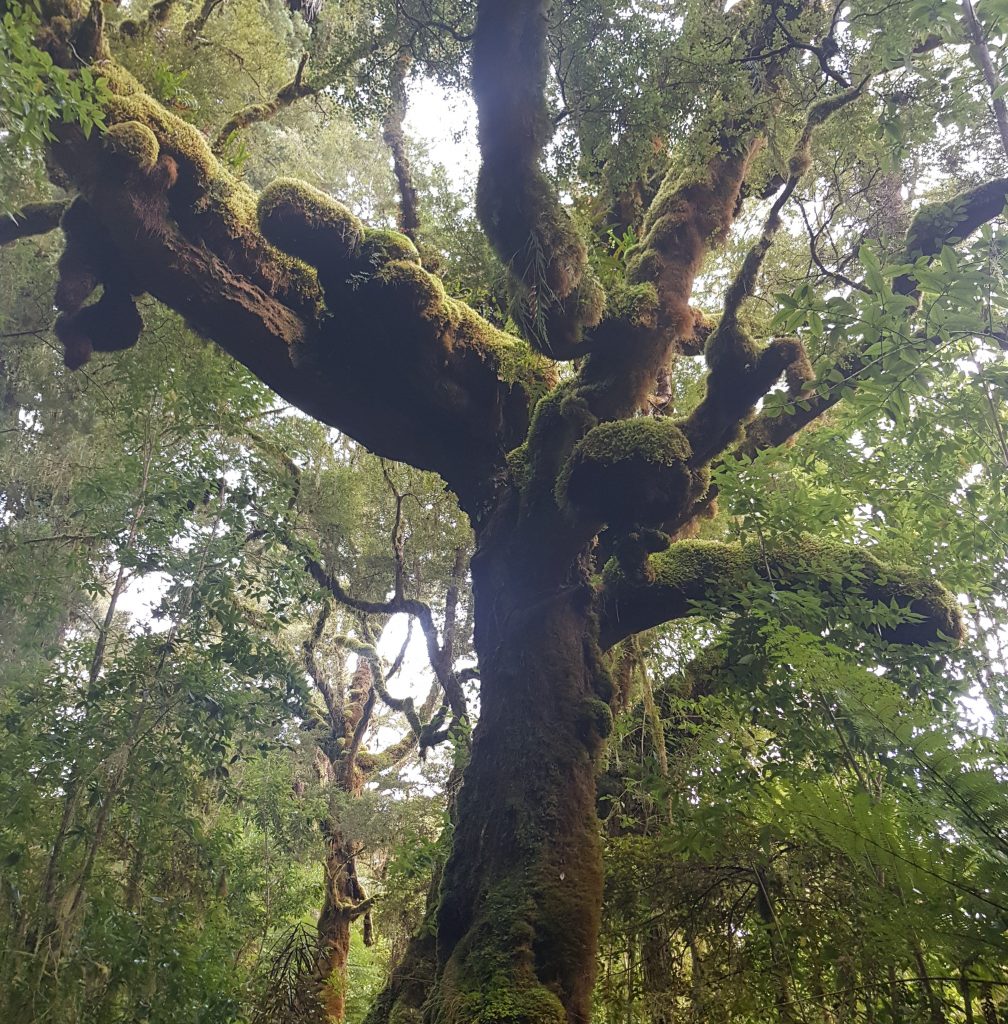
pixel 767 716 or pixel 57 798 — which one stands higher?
pixel 767 716

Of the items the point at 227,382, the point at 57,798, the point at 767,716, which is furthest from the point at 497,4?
the point at 57,798

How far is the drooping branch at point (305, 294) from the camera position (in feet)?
15.6

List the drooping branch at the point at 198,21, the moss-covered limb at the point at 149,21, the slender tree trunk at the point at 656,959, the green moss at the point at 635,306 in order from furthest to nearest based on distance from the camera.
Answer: the drooping branch at the point at 198,21 < the moss-covered limb at the point at 149,21 < the green moss at the point at 635,306 < the slender tree trunk at the point at 656,959

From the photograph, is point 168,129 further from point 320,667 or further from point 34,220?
point 320,667

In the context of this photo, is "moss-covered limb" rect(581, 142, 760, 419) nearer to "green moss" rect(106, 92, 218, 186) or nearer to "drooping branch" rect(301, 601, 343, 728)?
"green moss" rect(106, 92, 218, 186)

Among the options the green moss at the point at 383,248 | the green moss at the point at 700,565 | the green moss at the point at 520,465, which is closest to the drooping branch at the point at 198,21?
the green moss at the point at 383,248

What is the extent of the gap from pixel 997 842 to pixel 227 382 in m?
6.21

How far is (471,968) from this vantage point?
11.4 ft

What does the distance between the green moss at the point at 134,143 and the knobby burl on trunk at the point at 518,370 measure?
0.02 metres

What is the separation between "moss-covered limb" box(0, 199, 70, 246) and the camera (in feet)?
19.4

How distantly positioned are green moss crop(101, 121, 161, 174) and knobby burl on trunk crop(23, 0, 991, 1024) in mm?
18

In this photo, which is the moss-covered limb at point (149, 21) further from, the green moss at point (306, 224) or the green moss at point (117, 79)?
the green moss at point (306, 224)

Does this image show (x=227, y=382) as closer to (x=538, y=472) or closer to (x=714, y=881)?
(x=538, y=472)

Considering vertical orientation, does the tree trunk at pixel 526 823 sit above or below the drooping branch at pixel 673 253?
below
